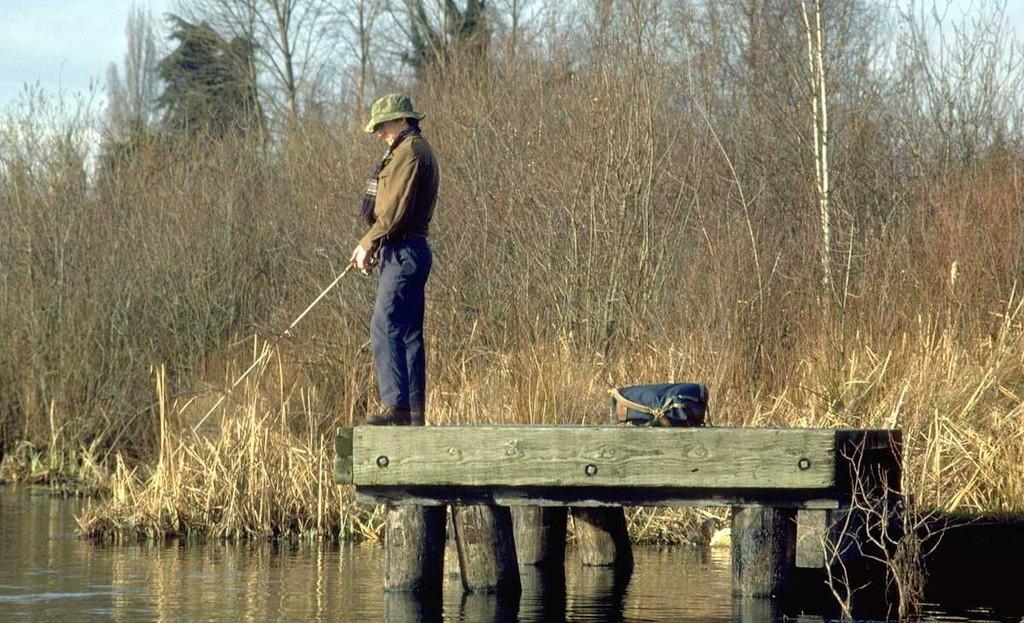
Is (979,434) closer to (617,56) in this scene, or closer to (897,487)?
(897,487)

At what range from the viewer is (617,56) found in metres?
16.1

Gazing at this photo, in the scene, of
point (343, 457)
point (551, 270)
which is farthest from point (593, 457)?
point (551, 270)

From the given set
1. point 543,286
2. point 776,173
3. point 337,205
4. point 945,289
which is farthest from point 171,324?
point 945,289

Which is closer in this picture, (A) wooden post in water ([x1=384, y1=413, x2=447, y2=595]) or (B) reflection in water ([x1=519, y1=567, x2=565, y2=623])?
(B) reflection in water ([x1=519, y1=567, x2=565, y2=623])

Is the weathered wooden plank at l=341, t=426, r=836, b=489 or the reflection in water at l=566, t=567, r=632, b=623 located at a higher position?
the weathered wooden plank at l=341, t=426, r=836, b=489

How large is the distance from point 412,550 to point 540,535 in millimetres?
1640

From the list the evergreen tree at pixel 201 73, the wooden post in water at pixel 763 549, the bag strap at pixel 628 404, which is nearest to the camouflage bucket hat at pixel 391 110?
the bag strap at pixel 628 404

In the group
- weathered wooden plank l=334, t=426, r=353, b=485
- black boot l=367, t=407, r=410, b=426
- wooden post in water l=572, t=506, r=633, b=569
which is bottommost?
wooden post in water l=572, t=506, r=633, b=569

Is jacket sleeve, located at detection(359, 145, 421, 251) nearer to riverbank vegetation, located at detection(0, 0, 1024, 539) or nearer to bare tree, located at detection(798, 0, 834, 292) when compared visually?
riverbank vegetation, located at detection(0, 0, 1024, 539)

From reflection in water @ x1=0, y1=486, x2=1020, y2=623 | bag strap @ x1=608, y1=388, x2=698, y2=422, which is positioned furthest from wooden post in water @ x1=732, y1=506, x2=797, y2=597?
Result: bag strap @ x1=608, y1=388, x2=698, y2=422

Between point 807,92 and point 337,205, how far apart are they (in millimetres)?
4865

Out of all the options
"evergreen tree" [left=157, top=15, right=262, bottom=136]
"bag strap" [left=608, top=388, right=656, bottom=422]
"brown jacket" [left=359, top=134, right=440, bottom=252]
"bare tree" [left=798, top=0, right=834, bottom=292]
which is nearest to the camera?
"bag strap" [left=608, top=388, right=656, bottom=422]

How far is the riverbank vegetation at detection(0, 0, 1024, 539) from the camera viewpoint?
12.8m

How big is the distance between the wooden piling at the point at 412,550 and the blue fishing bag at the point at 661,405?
1.09m
